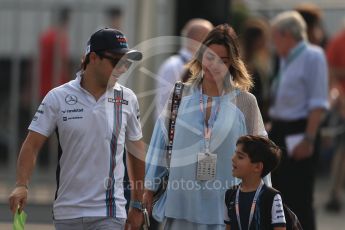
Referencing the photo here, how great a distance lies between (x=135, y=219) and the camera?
639cm

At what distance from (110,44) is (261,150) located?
0.98 metres

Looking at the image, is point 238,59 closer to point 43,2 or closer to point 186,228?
point 186,228

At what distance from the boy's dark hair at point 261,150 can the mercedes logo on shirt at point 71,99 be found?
89 cm

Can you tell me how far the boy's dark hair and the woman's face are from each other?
1.41 ft

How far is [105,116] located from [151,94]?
3.75 m

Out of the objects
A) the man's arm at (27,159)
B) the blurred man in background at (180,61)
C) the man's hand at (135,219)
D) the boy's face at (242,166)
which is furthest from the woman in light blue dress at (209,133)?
the blurred man in background at (180,61)

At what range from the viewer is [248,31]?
9820 mm

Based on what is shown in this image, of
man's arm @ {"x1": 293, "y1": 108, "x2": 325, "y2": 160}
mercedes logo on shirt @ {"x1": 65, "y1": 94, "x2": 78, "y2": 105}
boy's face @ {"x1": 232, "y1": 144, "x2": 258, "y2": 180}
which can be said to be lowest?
man's arm @ {"x1": 293, "y1": 108, "x2": 325, "y2": 160}

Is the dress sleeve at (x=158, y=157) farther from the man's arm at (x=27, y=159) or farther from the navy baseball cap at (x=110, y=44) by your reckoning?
the man's arm at (x=27, y=159)

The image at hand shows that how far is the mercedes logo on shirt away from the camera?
6051mm

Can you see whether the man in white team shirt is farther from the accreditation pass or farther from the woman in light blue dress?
the accreditation pass

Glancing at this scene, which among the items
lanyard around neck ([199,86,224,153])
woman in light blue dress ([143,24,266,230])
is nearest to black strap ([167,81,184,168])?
woman in light blue dress ([143,24,266,230])

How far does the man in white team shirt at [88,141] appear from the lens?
6035 mm

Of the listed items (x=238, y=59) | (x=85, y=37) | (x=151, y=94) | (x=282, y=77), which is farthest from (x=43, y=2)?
(x=238, y=59)
